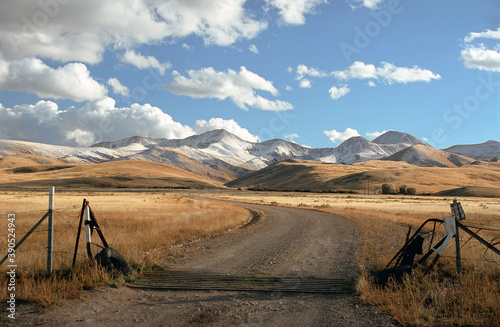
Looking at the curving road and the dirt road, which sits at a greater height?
the dirt road

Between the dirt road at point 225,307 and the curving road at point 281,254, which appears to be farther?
the curving road at point 281,254

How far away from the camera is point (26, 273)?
8.95 meters

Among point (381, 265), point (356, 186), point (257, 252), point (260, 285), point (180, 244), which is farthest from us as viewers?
point (356, 186)

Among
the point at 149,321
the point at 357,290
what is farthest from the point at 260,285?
the point at 149,321

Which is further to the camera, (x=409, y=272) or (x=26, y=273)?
(x=26, y=273)

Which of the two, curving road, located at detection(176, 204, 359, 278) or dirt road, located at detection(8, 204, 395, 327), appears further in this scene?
curving road, located at detection(176, 204, 359, 278)

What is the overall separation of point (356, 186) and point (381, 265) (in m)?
176

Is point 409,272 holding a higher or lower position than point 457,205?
lower

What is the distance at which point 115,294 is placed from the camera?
8.20 meters

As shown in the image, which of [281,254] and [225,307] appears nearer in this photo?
[225,307]

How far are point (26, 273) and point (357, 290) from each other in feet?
26.5

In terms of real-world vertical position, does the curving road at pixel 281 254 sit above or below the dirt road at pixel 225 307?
below

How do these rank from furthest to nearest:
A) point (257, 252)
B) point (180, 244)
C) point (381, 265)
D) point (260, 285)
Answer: point (180, 244) → point (257, 252) → point (381, 265) → point (260, 285)

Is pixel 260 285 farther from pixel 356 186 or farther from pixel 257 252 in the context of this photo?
pixel 356 186
